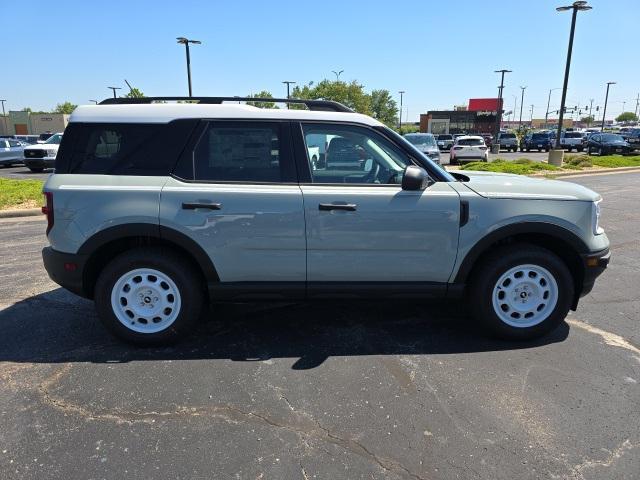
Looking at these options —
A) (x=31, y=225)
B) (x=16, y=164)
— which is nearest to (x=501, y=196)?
(x=31, y=225)

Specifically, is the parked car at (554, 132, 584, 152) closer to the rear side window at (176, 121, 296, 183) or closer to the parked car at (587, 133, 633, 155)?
the parked car at (587, 133, 633, 155)

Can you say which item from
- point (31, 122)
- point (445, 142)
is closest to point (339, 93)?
point (445, 142)

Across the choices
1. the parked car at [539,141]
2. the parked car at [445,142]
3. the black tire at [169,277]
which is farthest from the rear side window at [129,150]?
the parked car at [539,141]

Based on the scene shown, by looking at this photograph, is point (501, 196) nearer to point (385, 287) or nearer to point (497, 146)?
point (385, 287)

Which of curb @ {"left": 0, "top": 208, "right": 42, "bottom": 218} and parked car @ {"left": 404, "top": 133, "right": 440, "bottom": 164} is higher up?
parked car @ {"left": 404, "top": 133, "right": 440, "bottom": 164}

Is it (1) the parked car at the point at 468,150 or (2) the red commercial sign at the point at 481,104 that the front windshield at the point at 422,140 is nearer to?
(1) the parked car at the point at 468,150

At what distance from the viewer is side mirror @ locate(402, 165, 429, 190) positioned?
3594 millimetres

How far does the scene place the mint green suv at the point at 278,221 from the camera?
3.67 meters

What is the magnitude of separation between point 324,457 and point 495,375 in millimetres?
1509

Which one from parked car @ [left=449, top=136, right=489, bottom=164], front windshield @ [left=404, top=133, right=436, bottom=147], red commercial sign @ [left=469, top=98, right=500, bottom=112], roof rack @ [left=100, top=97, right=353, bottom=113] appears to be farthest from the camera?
red commercial sign @ [left=469, top=98, right=500, bottom=112]

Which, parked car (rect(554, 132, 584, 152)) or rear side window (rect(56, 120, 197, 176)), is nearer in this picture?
rear side window (rect(56, 120, 197, 176))

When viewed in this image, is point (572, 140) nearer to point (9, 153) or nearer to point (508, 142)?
point (508, 142)

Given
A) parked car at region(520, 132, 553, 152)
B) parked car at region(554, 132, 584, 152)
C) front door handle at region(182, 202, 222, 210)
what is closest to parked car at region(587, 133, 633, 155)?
parked car at region(520, 132, 553, 152)

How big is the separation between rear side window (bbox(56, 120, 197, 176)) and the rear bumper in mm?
652
